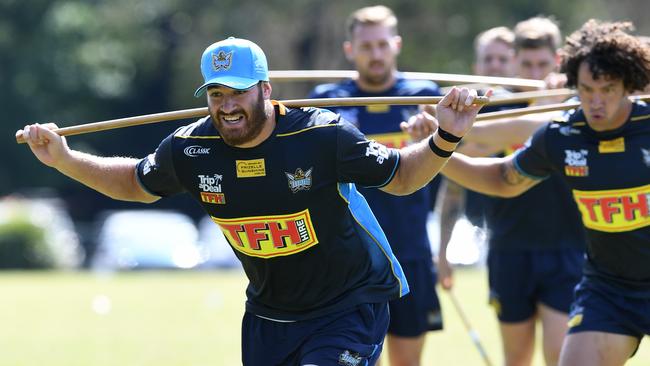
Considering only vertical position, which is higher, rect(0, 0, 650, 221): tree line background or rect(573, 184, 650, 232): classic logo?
rect(573, 184, 650, 232): classic logo

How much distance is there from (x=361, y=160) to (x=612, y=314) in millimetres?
1783

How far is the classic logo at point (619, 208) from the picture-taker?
6883 millimetres

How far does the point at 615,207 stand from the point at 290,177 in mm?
1924

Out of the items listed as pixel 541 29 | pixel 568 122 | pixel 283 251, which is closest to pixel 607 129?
pixel 568 122

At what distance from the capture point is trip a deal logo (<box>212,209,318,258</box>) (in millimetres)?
6242

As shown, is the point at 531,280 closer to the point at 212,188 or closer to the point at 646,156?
the point at 646,156

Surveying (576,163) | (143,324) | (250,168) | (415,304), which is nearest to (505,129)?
(576,163)

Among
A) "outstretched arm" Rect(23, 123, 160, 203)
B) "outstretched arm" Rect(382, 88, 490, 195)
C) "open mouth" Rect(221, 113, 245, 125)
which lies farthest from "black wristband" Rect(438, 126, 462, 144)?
"outstretched arm" Rect(23, 123, 160, 203)

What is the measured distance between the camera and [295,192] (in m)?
6.21

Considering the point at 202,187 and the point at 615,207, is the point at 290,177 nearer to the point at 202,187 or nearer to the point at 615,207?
the point at 202,187

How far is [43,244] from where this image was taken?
28.9 m

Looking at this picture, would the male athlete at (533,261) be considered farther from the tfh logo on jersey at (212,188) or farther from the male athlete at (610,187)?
the tfh logo on jersey at (212,188)

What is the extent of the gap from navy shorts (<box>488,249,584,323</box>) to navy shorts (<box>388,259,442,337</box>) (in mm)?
684

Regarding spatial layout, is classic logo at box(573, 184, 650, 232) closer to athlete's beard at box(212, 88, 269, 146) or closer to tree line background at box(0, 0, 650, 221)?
athlete's beard at box(212, 88, 269, 146)
